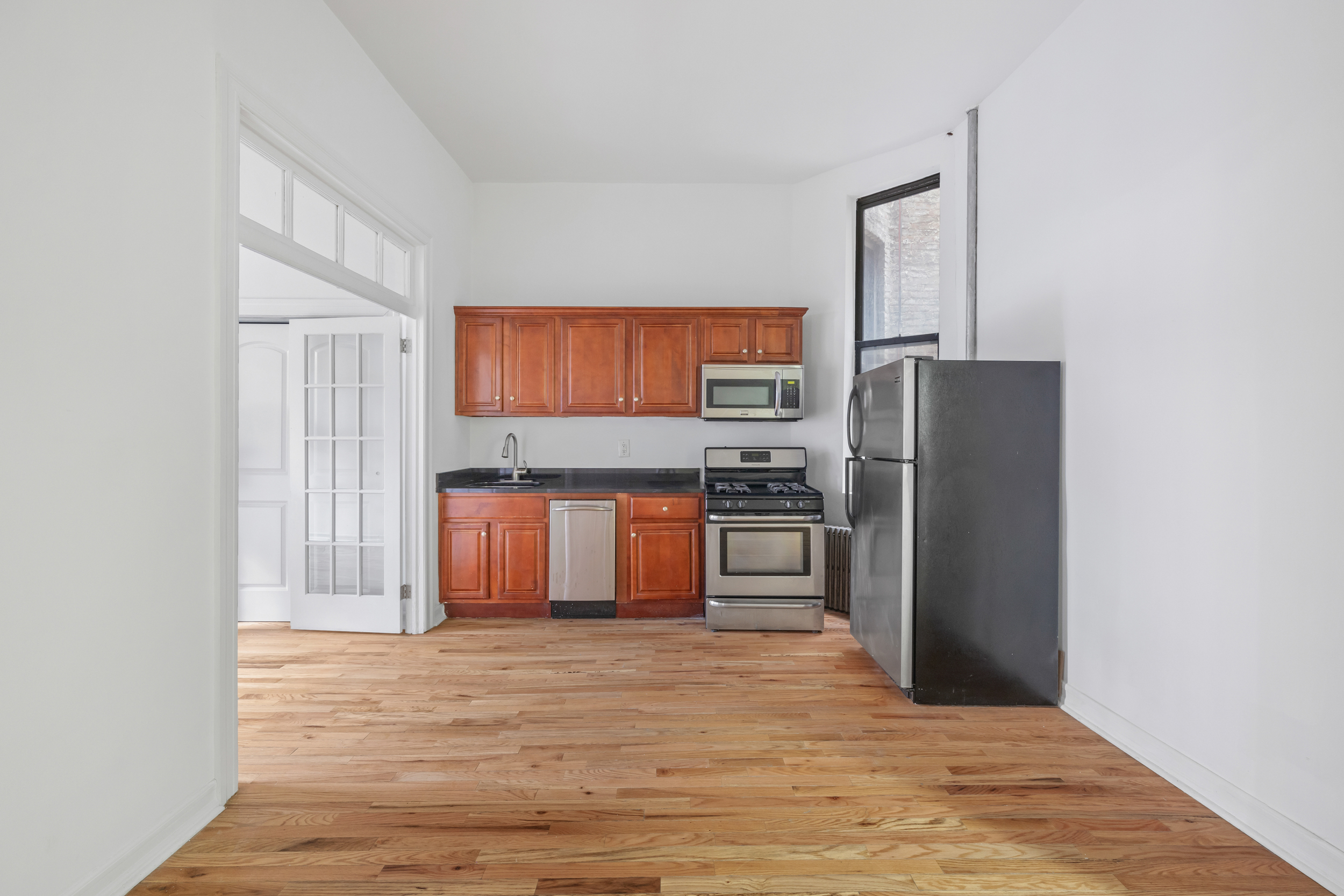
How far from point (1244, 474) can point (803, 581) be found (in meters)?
2.27

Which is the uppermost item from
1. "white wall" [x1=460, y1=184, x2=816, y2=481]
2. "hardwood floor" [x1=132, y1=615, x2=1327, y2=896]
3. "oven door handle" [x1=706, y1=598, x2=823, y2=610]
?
"white wall" [x1=460, y1=184, x2=816, y2=481]

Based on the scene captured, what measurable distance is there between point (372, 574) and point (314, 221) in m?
2.12

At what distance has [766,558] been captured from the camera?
3.79 m

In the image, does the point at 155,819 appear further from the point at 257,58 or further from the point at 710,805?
the point at 257,58

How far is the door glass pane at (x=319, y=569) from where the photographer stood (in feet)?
12.0

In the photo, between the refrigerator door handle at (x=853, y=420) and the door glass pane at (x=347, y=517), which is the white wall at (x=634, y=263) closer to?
the door glass pane at (x=347, y=517)

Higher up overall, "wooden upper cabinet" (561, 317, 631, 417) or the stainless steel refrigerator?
"wooden upper cabinet" (561, 317, 631, 417)

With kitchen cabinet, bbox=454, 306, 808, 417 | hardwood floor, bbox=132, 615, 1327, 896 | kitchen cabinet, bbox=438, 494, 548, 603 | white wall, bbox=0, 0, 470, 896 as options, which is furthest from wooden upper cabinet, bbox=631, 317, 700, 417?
white wall, bbox=0, 0, 470, 896

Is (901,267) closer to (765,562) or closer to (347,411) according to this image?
(765,562)

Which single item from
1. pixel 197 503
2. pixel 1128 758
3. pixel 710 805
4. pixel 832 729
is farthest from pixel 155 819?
pixel 1128 758

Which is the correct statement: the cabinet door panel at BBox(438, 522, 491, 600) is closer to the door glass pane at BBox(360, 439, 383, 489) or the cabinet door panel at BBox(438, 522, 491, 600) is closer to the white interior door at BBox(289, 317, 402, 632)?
the white interior door at BBox(289, 317, 402, 632)

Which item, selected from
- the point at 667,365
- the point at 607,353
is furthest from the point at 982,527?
the point at 607,353

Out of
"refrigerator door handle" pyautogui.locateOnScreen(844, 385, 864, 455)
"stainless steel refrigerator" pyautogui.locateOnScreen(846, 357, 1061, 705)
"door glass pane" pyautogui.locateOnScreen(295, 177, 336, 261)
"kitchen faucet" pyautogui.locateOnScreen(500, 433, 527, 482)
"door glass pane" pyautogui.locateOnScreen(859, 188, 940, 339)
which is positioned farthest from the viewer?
"kitchen faucet" pyautogui.locateOnScreen(500, 433, 527, 482)

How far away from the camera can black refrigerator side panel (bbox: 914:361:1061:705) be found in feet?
8.89
